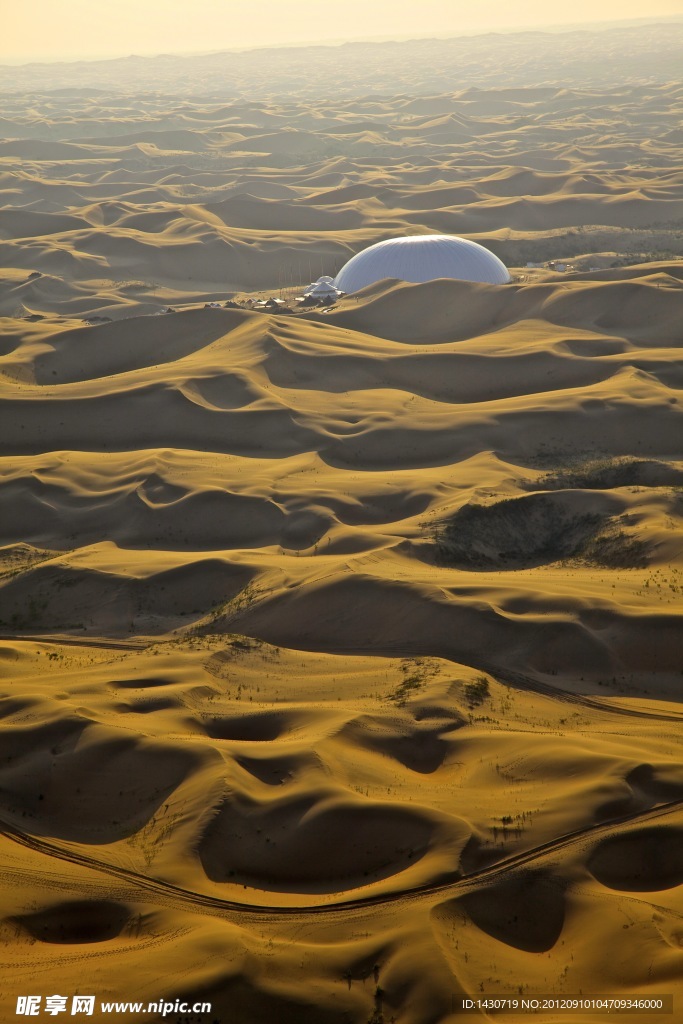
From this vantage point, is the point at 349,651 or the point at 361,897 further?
the point at 349,651

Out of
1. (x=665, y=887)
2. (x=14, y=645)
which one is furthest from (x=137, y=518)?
(x=665, y=887)

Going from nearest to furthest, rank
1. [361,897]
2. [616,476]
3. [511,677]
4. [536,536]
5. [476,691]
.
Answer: [361,897] < [476,691] < [511,677] < [536,536] < [616,476]

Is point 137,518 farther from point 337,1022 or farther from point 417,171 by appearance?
point 417,171

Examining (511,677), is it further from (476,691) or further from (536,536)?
(536,536)

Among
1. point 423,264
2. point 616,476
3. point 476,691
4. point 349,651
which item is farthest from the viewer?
point 423,264

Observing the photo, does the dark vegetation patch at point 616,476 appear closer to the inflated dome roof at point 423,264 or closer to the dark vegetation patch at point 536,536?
the dark vegetation patch at point 536,536

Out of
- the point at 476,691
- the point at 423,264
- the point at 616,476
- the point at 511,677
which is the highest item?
the point at 423,264

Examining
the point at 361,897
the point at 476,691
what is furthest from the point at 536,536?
the point at 361,897

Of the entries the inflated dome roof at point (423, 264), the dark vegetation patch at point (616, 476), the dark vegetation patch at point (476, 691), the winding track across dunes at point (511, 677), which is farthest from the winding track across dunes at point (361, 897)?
the inflated dome roof at point (423, 264)
